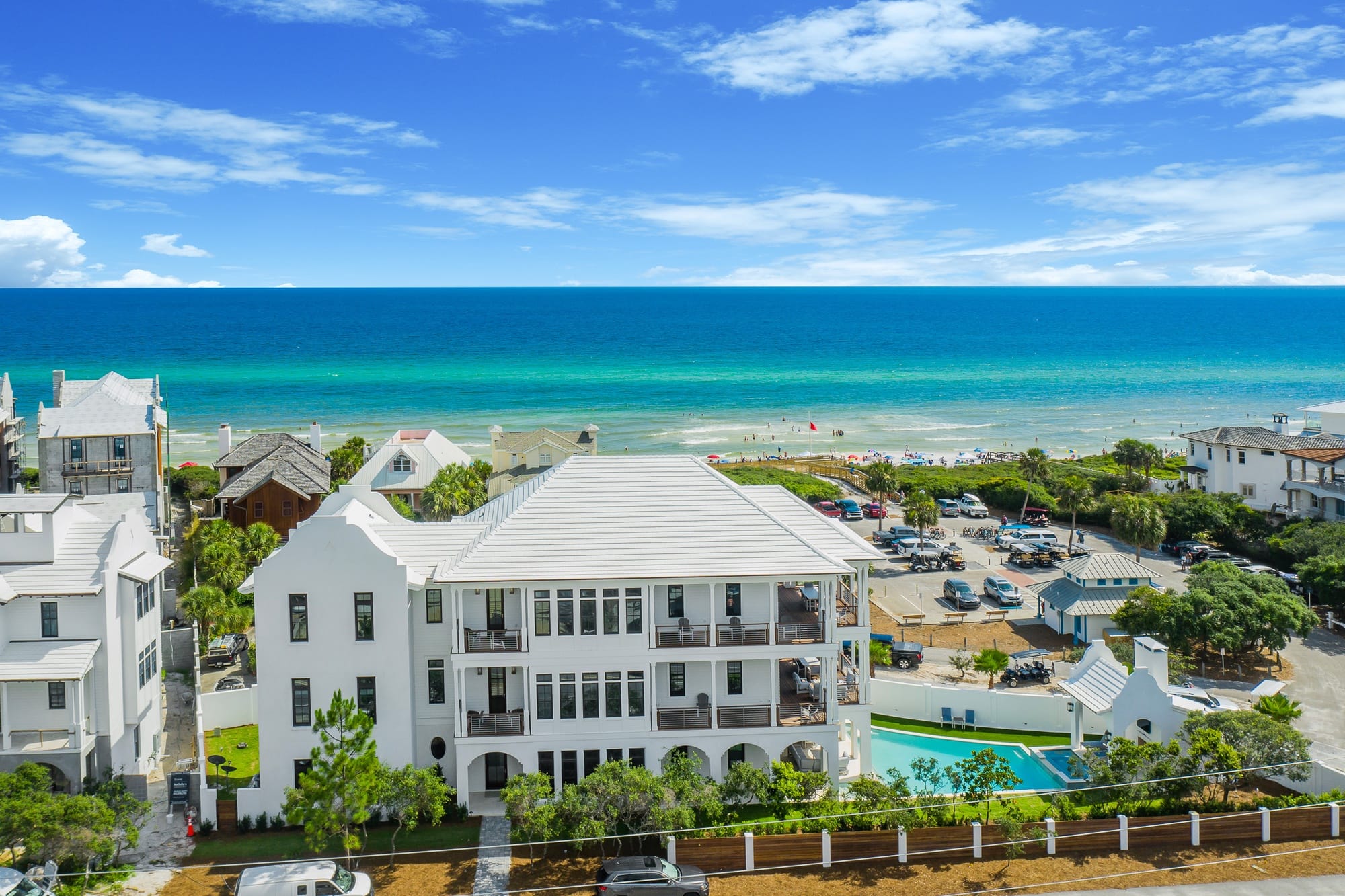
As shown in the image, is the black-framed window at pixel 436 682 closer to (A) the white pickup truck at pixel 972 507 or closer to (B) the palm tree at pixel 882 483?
(B) the palm tree at pixel 882 483

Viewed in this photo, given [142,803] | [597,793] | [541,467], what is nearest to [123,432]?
[541,467]

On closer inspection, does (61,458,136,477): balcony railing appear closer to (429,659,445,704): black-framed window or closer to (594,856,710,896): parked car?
(429,659,445,704): black-framed window

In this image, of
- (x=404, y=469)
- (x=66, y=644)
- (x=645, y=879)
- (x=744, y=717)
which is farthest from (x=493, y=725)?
(x=404, y=469)

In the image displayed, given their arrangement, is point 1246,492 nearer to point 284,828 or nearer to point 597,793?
point 597,793

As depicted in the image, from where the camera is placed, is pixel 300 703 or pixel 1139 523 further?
pixel 1139 523

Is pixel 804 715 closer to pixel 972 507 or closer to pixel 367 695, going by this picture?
pixel 367 695
